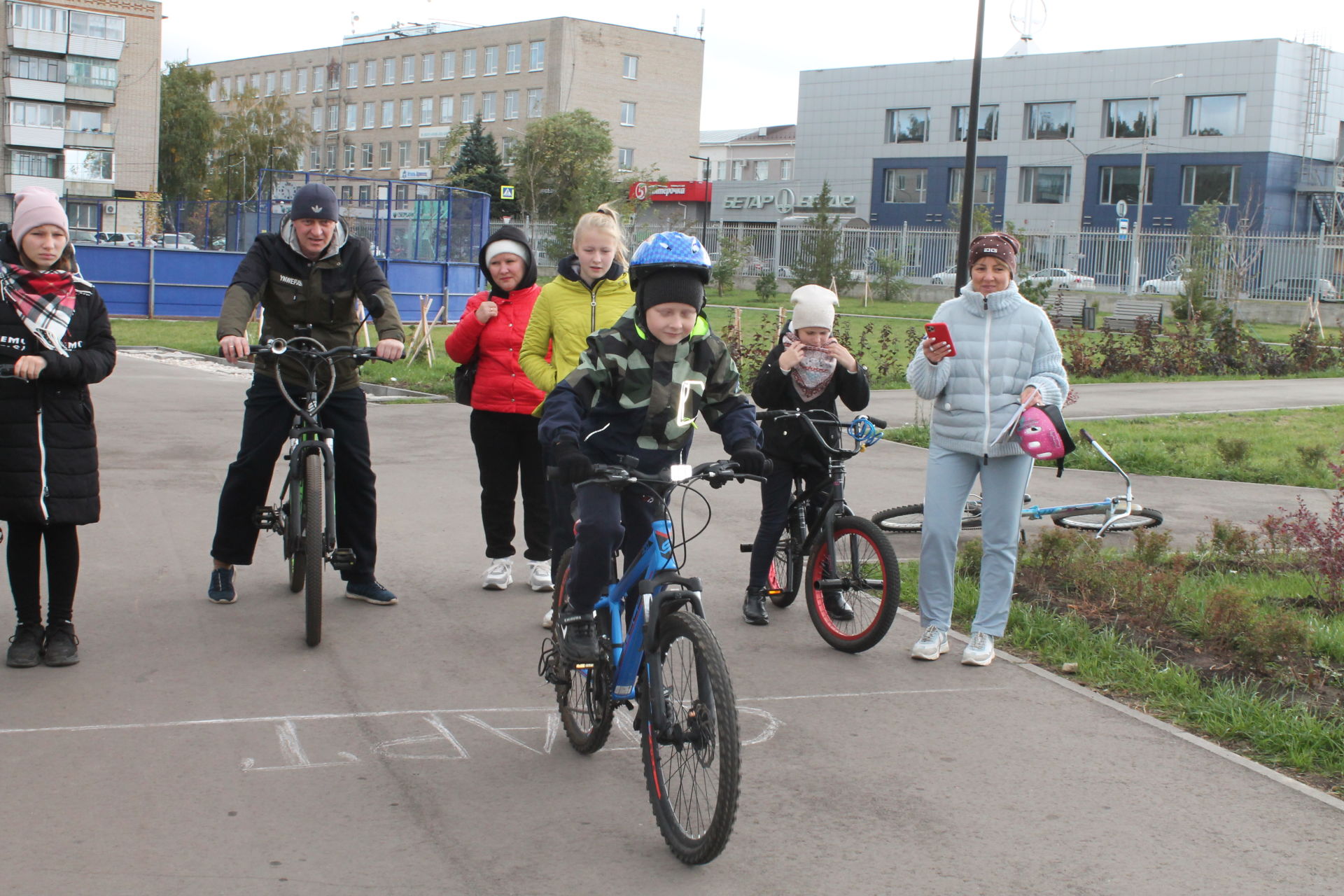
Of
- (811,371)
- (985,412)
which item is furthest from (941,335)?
(811,371)

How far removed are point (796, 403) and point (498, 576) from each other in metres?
1.82

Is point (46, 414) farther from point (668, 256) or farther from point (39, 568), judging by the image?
point (668, 256)

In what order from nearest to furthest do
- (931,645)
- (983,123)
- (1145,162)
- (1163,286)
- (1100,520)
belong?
(931,645) → (1100,520) → (1163,286) → (1145,162) → (983,123)

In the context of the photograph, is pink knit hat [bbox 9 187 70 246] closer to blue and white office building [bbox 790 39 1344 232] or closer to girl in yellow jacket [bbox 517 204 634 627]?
girl in yellow jacket [bbox 517 204 634 627]

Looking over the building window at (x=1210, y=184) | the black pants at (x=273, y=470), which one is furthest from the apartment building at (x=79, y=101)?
the black pants at (x=273, y=470)

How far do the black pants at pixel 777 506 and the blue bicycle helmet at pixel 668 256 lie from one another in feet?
7.55

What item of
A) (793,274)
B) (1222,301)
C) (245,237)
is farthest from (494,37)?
(1222,301)

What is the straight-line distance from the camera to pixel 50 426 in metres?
5.39

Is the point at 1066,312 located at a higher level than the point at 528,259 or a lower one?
higher

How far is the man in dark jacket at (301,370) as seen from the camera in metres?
6.29

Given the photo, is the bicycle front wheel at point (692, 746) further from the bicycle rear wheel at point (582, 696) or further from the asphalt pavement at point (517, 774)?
the bicycle rear wheel at point (582, 696)

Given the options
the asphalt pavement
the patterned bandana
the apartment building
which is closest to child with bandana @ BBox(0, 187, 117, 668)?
the asphalt pavement

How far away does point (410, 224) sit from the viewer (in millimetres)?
31156

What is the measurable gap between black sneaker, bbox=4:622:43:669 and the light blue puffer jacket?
151 inches
